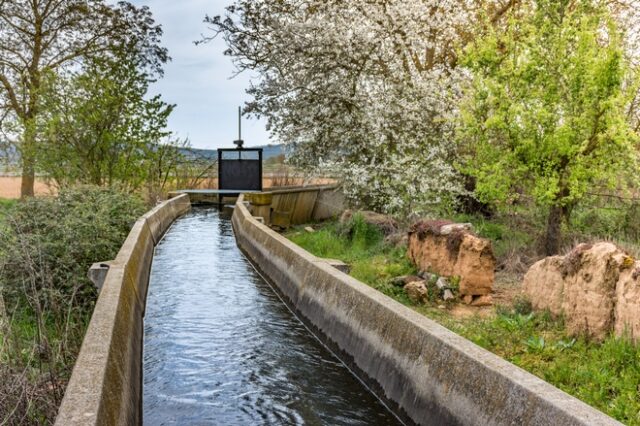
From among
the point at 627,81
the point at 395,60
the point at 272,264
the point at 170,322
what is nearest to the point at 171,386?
the point at 170,322

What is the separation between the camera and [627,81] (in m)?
11.8

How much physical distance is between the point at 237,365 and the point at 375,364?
4.78ft

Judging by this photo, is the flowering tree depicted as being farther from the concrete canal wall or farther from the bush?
the concrete canal wall

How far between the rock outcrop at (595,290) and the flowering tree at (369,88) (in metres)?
8.22

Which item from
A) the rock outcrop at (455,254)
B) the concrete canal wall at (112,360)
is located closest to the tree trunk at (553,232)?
the rock outcrop at (455,254)

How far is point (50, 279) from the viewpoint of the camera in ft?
21.6

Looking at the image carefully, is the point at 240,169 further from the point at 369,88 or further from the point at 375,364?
the point at 375,364

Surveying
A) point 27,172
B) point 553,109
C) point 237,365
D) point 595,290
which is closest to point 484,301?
point 595,290

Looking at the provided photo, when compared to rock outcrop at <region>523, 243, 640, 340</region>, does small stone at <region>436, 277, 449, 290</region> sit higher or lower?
lower

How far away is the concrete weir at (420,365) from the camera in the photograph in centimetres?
395

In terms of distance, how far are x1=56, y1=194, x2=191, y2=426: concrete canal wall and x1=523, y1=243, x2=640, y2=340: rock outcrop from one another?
14.8 ft

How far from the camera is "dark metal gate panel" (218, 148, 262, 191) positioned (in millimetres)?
27516

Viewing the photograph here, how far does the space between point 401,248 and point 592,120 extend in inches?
160

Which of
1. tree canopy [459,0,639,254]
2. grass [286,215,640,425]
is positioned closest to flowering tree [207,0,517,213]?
tree canopy [459,0,639,254]
